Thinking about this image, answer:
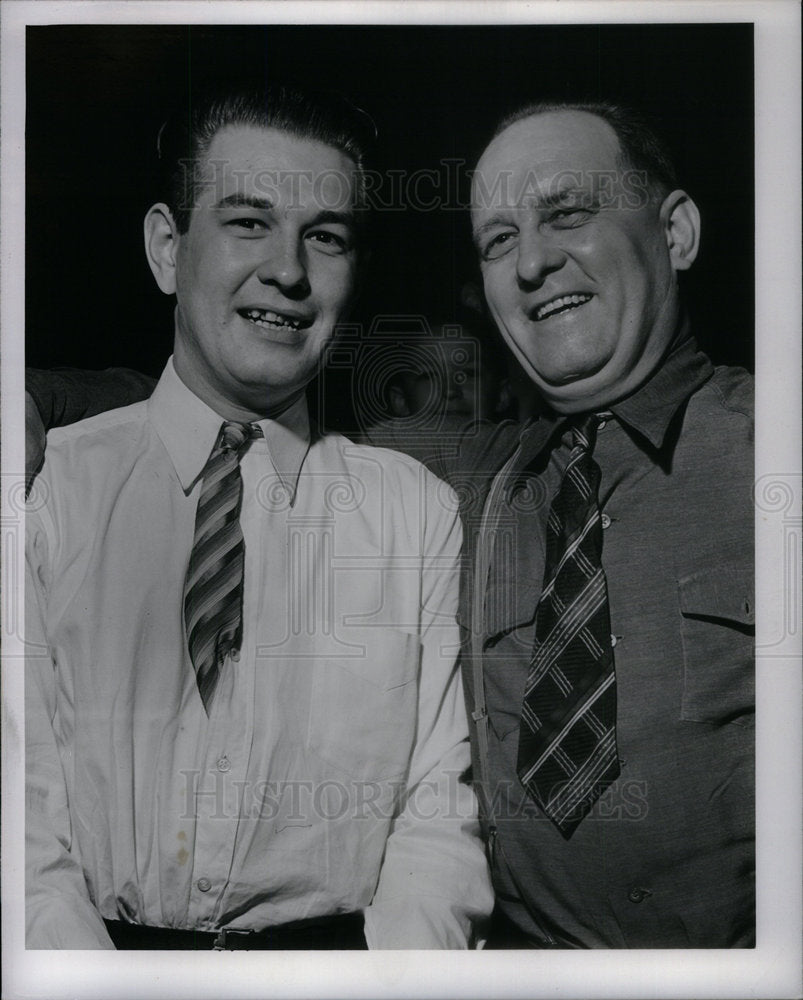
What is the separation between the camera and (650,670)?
2.03m

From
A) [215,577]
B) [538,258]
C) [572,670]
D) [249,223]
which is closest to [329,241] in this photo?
[249,223]

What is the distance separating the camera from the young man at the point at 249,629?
80.5 inches

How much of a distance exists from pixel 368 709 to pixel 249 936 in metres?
0.56

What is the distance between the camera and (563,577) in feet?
6.75

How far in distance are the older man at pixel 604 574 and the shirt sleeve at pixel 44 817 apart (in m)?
0.93

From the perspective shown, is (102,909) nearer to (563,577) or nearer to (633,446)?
(563,577)

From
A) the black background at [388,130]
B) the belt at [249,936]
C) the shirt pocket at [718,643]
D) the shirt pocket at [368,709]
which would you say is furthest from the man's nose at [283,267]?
the belt at [249,936]

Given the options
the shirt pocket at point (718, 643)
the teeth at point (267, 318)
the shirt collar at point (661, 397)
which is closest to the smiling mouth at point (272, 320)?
the teeth at point (267, 318)

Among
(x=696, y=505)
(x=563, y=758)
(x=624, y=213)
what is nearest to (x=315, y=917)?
(x=563, y=758)

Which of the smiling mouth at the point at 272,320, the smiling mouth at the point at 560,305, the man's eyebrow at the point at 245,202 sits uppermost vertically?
the man's eyebrow at the point at 245,202

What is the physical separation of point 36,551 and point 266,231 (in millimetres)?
878

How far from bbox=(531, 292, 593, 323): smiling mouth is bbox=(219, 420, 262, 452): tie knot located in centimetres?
69

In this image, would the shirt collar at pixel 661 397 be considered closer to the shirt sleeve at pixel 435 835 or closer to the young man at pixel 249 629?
the young man at pixel 249 629

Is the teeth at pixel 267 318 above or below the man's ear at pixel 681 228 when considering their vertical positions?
below
